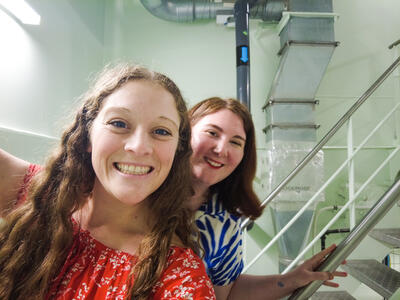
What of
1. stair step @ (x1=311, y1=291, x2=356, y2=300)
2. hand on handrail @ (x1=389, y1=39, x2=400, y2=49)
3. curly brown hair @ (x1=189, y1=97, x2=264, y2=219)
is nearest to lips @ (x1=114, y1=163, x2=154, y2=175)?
curly brown hair @ (x1=189, y1=97, x2=264, y2=219)

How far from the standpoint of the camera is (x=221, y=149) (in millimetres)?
913

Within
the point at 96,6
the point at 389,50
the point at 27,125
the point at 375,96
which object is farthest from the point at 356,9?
the point at 27,125

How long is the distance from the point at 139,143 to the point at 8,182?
1.49ft

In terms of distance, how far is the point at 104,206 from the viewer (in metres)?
0.69

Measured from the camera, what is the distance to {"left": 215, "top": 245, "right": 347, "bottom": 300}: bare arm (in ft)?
2.80

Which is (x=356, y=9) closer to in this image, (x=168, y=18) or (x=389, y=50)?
(x=389, y=50)

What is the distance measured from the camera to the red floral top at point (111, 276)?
0.55 metres

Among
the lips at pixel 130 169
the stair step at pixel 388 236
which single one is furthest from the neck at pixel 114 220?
the stair step at pixel 388 236

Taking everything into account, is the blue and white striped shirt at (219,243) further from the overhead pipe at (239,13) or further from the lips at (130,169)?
the overhead pipe at (239,13)

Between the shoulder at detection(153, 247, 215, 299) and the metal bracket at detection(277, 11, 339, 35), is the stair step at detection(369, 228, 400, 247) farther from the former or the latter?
the metal bracket at detection(277, 11, 339, 35)

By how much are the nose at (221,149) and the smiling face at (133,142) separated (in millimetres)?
310

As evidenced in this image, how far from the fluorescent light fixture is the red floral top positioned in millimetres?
1468

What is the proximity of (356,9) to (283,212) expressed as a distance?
2430 millimetres

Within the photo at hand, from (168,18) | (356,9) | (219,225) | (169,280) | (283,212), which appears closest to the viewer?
(169,280)
